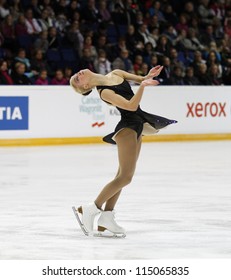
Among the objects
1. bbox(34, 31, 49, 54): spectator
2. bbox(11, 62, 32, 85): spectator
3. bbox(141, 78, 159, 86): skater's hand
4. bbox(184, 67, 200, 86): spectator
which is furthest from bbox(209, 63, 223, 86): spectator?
bbox(141, 78, 159, 86): skater's hand

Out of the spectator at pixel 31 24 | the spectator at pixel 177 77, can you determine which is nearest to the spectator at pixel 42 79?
the spectator at pixel 31 24

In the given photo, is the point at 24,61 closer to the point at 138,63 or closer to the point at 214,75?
the point at 138,63

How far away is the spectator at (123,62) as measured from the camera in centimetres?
2150

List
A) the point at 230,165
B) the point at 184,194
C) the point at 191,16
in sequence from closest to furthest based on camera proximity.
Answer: the point at 184,194 < the point at 230,165 < the point at 191,16

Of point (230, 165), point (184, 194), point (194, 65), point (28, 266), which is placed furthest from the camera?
point (194, 65)

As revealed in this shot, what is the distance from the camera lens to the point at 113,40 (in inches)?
914

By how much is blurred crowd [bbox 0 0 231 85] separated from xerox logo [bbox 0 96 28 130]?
534mm

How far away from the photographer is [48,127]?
63.2 feet

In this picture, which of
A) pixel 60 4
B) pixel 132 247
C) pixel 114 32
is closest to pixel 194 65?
pixel 114 32

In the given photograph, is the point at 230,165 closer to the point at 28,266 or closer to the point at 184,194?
the point at 184,194

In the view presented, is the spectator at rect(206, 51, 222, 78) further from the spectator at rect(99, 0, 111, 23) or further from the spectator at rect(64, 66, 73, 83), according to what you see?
the spectator at rect(64, 66, 73, 83)

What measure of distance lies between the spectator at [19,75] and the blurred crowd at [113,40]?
20 millimetres

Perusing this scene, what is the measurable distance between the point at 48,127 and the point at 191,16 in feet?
26.7

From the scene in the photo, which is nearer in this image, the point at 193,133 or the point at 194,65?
the point at 193,133
